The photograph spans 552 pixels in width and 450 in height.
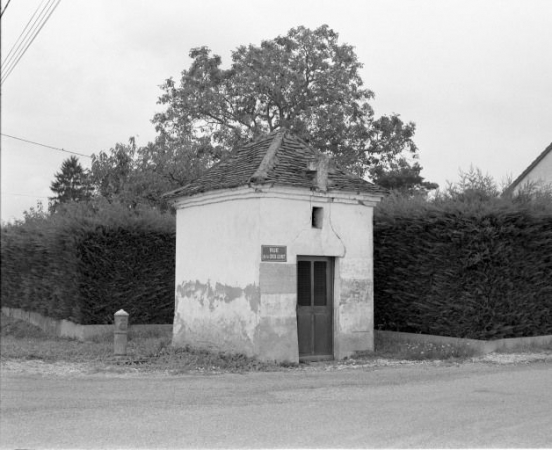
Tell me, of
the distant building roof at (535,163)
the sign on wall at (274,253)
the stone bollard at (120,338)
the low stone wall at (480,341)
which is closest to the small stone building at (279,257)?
the sign on wall at (274,253)

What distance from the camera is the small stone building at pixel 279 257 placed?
47.8ft

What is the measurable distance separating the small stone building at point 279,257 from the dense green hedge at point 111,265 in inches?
164

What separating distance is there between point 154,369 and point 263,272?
2.94 meters

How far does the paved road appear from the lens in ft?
26.3

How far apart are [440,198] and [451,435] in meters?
9.85

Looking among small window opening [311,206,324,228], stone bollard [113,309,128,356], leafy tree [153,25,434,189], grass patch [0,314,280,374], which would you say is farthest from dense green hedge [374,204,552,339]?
leafy tree [153,25,434,189]

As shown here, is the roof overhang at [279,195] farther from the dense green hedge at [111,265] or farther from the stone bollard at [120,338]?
the dense green hedge at [111,265]

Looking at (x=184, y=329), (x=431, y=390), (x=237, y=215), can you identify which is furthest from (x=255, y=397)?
(x=184, y=329)

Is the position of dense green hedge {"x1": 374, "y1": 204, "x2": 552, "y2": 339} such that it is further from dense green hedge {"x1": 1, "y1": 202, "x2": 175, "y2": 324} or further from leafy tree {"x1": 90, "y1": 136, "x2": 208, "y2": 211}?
leafy tree {"x1": 90, "y1": 136, "x2": 208, "y2": 211}

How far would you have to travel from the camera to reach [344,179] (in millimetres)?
16078

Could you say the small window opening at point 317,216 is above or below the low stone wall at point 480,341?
above

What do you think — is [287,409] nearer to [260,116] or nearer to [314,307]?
[314,307]

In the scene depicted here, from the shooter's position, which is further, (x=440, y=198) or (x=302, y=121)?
(x=302, y=121)

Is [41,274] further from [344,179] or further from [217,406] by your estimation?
[217,406]
